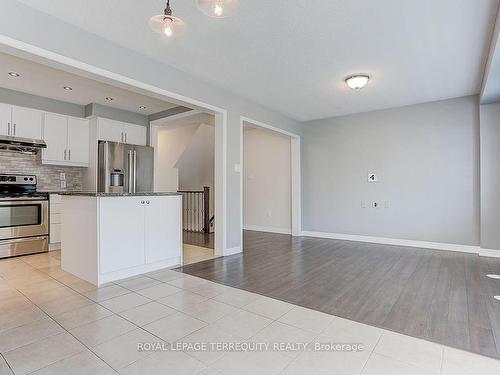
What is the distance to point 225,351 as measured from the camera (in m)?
1.77

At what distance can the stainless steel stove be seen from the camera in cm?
415

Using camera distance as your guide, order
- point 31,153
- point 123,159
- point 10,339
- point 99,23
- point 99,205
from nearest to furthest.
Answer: point 10,339 < point 99,23 < point 99,205 < point 31,153 < point 123,159

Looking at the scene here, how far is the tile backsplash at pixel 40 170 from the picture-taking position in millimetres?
4629

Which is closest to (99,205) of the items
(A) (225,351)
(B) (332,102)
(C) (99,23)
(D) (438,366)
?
(C) (99,23)

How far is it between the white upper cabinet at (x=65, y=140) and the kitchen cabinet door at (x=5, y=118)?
469 mm

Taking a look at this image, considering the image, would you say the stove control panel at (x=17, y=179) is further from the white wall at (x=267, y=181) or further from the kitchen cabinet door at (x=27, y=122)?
the white wall at (x=267, y=181)

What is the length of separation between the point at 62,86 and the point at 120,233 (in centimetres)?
267

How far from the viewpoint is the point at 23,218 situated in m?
4.33

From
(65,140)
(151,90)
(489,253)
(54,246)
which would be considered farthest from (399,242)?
(65,140)

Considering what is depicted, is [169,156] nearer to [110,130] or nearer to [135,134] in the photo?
[135,134]

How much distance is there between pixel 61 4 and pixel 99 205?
1824mm

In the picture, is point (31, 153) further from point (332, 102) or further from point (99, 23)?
point (332, 102)

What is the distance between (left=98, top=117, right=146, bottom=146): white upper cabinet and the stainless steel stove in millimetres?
1398

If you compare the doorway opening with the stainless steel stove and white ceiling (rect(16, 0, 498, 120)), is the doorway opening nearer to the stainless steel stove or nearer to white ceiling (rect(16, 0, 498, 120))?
the stainless steel stove
